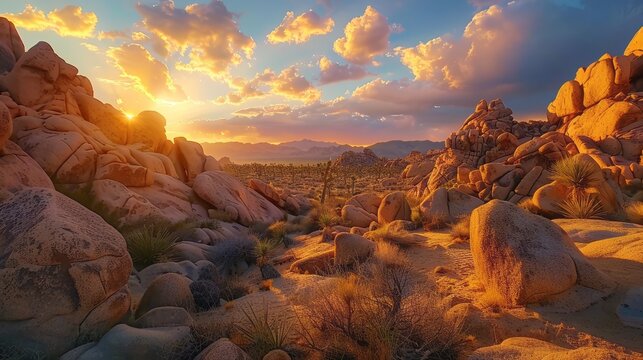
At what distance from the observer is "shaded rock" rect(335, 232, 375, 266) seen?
968 cm

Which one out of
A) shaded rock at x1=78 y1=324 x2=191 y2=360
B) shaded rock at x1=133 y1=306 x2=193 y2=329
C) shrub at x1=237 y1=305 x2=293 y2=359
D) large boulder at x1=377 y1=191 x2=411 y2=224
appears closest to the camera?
shaded rock at x1=78 y1=324 x2=191 y2=360

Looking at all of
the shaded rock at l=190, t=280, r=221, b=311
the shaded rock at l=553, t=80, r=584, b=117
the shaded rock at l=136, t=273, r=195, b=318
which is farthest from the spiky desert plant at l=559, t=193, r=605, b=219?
the shaded rock at l=553, t=80, r=584, b=117

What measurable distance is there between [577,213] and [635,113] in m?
16.6

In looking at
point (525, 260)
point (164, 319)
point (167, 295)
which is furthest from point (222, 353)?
point (525, 260)

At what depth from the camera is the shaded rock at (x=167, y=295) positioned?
21.3 feet

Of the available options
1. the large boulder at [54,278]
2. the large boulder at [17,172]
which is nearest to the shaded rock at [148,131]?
the large boulder at [17,172]

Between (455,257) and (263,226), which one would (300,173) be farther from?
(455,257)

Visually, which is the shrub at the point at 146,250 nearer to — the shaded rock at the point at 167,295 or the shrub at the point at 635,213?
the shaded rock at the point at 167,295

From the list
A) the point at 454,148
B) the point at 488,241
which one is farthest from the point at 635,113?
the point at 488,241

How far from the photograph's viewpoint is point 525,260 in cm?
580

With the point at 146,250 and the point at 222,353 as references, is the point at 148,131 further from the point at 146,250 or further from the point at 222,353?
the point at 222,353

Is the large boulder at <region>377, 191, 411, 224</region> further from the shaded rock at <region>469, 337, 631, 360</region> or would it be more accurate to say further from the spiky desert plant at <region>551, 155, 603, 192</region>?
the shaded rock at <region>469, 337, 631, 360</region>

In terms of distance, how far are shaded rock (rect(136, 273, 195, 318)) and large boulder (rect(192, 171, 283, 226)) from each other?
12.7 m

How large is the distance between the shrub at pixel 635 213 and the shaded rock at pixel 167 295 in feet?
45.9
